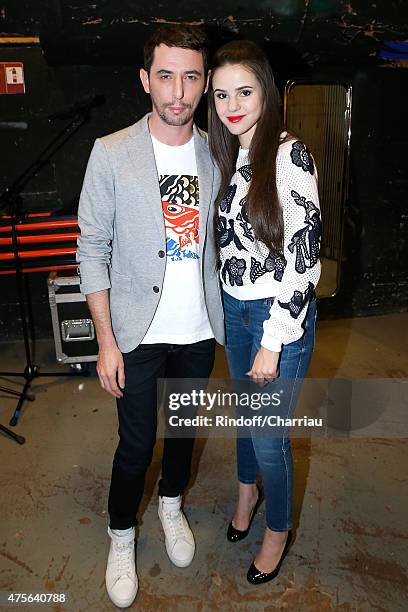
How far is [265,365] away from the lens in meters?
1.49

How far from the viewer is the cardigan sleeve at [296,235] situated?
1.40 metres

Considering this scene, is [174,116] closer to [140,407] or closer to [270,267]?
[270,267]

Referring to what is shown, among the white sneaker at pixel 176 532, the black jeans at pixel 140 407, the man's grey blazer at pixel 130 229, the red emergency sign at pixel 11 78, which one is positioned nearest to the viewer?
the man's grey blazer at pixel 130 229

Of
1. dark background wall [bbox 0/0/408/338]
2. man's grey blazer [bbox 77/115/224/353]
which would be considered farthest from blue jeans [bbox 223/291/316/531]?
dark background wall [bbox 0/0/408/338]

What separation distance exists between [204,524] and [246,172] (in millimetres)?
1347

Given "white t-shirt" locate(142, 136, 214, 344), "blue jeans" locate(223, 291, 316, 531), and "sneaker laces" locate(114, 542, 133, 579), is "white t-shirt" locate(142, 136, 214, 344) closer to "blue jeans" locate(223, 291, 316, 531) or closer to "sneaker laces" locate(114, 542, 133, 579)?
"blue jeans" locate(223, 291, 316, 531)

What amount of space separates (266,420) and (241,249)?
0.53m

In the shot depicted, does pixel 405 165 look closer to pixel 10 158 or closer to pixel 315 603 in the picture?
pixel 10 158

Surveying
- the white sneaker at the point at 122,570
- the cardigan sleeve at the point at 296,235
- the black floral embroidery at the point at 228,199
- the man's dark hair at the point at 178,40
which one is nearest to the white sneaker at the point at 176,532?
the white sneaker at the point at 122,570

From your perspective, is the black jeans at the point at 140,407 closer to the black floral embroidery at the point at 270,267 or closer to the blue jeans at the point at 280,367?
the blue jeans at the point at 280,367

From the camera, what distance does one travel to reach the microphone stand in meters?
2.88

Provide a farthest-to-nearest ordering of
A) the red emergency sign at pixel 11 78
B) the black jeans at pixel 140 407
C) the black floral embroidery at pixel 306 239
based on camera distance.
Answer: the red emergency sign at pixel 11 78
the black jeans at pixel 140 407
the black floral embroidery at pixel 306 239

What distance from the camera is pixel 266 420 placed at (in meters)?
1.59

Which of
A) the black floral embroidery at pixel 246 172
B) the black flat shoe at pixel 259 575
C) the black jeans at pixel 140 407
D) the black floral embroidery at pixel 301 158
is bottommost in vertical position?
the black flat shoe at pixel 259 575
